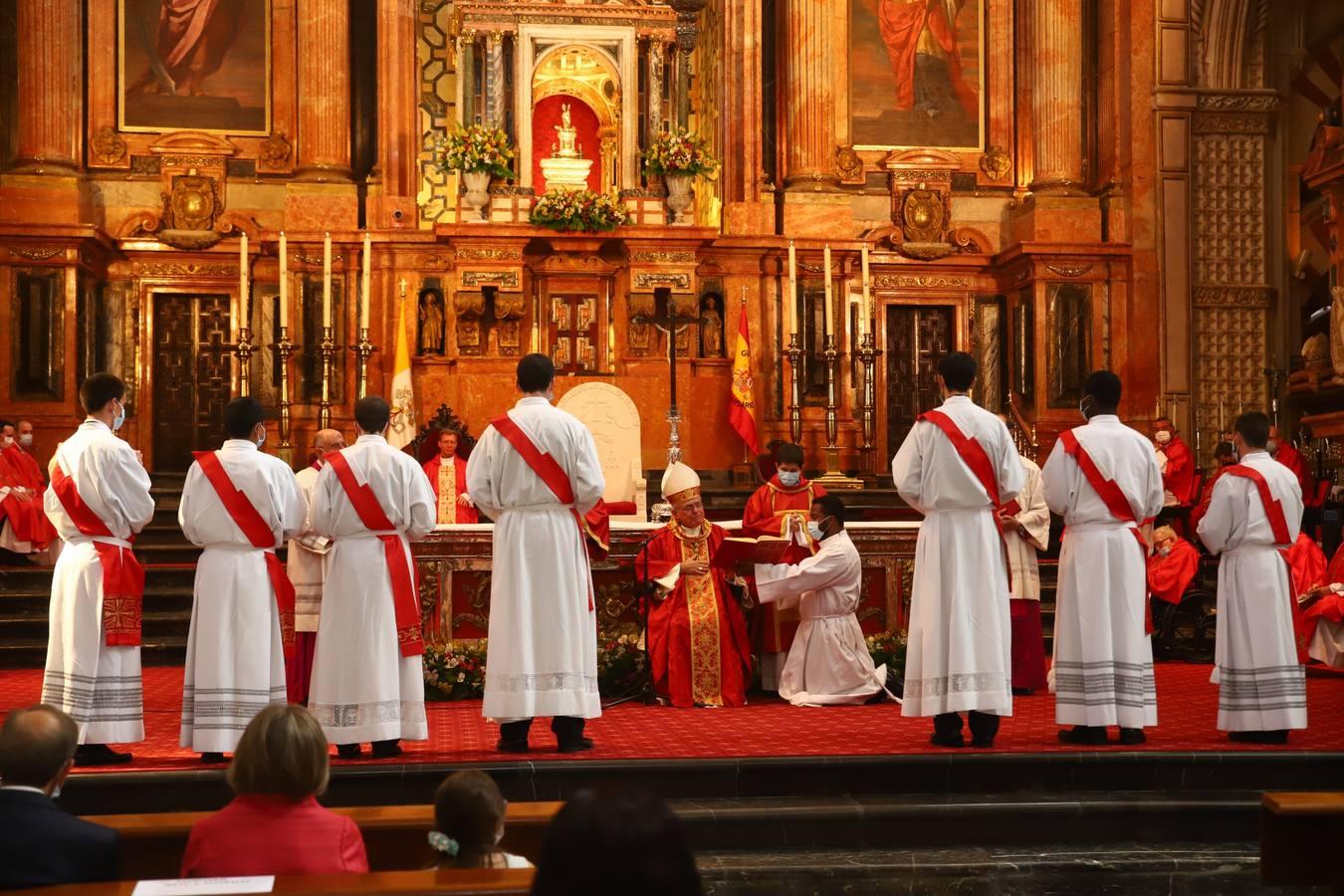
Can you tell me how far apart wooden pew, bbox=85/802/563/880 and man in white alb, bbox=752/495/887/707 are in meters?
5.42

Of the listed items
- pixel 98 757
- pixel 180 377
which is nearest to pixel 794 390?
pixel 180 377

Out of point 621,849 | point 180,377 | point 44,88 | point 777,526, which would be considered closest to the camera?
point 621,849

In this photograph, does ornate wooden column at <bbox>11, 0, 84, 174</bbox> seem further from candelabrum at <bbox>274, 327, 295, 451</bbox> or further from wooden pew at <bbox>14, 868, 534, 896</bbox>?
wooden pew at <bbox>14, 868, 534, 896</bbox>

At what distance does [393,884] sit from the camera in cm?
389

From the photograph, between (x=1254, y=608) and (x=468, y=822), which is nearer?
(x=468, y=822)

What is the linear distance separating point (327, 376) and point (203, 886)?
1199 cm

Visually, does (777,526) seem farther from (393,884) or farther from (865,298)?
(393,884)

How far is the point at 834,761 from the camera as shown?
773cm

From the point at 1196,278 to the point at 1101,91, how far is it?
237 cm

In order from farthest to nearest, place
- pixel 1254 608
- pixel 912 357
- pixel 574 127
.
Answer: pixel 912 357, pixel 574 127, pixel 1254 608

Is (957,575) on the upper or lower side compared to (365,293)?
lower

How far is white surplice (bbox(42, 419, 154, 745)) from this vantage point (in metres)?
8.03

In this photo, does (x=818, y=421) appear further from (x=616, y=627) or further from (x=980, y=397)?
(x=616, y=627)

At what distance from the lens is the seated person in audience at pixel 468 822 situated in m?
4.16
